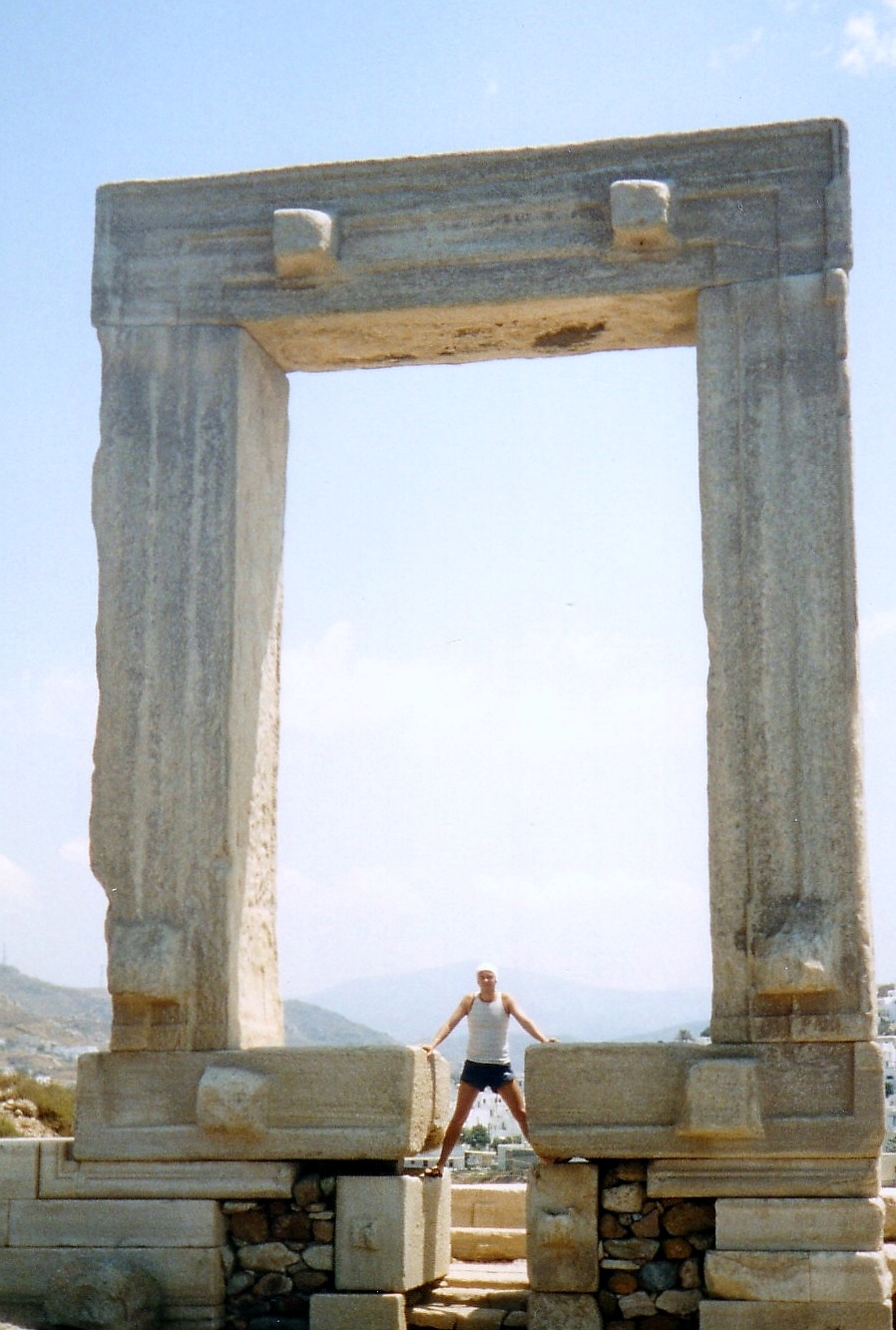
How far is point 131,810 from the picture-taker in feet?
27.2

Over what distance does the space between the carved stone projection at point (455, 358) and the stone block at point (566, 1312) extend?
3.39 feet

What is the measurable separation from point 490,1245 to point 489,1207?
0.47 m

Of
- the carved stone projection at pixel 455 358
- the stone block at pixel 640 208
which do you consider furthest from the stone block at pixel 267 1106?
the stone block at pixel 640 208

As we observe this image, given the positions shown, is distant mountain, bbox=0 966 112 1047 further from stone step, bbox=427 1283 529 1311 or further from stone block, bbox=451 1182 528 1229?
stone step, bbox=427 1283 529 1311

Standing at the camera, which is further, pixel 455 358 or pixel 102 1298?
pixel 455 358

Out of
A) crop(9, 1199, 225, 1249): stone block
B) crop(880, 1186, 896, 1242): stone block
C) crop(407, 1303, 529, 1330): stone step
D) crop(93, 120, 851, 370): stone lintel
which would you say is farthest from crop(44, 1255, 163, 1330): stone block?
crop(93, 120, 851, 370): stone lintel

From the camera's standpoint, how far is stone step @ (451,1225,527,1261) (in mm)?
9742

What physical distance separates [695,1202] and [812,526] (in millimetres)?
2871

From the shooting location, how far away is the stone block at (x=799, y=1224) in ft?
24.1

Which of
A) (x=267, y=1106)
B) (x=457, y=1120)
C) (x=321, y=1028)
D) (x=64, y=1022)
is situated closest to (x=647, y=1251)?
(x=457, y=1120)

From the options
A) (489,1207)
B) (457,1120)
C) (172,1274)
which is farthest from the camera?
(489,1207)

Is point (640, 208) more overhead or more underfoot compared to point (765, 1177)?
more overhead

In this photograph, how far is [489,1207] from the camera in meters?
→ 10.2

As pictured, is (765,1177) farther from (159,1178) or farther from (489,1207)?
(489,1207)
